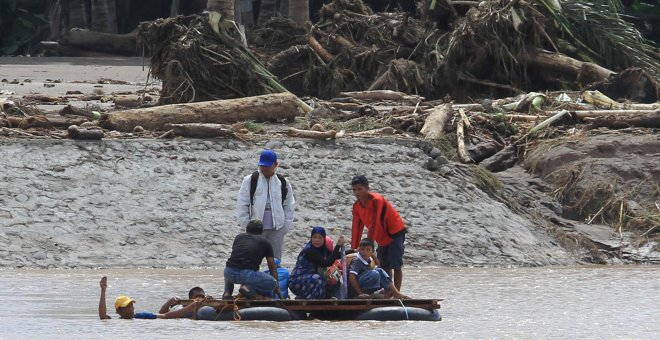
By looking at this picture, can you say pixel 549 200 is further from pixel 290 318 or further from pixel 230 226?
pixel 290 318

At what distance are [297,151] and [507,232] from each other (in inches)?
119

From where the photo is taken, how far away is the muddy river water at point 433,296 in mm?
11383

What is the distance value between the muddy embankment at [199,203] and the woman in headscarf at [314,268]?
13.8ft

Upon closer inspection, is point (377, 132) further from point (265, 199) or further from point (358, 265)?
point (358, 265)

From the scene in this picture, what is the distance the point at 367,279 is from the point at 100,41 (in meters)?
25.0

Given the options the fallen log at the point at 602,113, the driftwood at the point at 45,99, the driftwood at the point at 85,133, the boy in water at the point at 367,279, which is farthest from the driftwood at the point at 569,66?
the boy in water at the point at 367,279

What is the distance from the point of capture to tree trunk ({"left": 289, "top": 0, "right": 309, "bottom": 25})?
27.7 metres

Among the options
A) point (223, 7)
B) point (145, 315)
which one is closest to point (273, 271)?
point (145, 315)

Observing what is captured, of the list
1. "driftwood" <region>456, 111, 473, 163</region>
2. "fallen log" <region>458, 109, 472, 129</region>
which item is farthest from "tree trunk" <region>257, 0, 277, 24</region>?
"driftwood" <region>456, 111, 473, 163</region>

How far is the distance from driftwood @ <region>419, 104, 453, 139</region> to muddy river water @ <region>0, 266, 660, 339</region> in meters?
3.53

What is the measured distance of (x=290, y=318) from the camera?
38.9ft

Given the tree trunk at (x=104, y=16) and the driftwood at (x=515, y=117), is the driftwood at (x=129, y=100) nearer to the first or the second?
the driftwood at (x=515, y=117)

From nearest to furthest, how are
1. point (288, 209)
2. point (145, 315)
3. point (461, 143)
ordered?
point (145, 315) → point (288, 209) → point (461, 143)

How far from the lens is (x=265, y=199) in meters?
13.0
